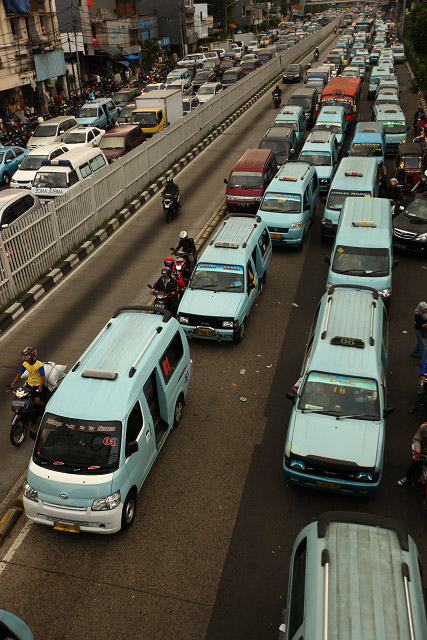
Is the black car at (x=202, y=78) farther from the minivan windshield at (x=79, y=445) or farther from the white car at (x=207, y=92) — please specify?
the minivan windshield at (x=79, y=445)

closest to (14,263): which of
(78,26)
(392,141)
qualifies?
(392,141)

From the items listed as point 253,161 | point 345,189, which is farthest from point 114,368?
point 253,161

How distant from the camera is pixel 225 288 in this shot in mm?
12734

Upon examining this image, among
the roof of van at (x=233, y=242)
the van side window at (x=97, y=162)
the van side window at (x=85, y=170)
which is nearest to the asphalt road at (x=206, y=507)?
the roof of van at (x=233, y=242)

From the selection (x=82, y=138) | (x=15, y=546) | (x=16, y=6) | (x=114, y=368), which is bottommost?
(x=15, y=546)

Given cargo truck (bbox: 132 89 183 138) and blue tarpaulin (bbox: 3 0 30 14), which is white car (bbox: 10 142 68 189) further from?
blue tarpaulin (bbox: 3 0 30 14)

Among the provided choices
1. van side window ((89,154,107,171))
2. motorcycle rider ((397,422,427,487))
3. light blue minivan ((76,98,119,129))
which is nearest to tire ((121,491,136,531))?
motorcycle rider ((397,422,427,487))

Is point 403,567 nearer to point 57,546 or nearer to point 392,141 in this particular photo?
point 57,546

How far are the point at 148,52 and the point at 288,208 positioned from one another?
50763 mm

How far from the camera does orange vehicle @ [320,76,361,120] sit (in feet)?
102

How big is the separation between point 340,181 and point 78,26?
49.2 meters

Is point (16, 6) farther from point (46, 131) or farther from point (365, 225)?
point (365, 225)

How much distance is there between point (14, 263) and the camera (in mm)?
14266

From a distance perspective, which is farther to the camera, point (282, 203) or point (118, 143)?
point (118, 143)
